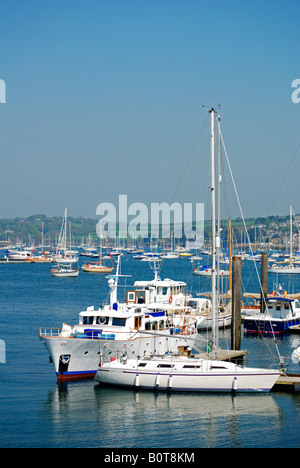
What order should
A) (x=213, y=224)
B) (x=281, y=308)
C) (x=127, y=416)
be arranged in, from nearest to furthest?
(x=127, y=416), (x=213, y=224), (x=281, y=308)

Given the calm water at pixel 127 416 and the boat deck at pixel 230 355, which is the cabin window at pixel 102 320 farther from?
the boat deck at pixel 230 355

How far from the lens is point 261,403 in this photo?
30.3m

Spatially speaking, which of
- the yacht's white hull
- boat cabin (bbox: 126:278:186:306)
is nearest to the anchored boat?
the yacht's white hull

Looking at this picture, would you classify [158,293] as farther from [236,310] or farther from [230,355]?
[230,355]

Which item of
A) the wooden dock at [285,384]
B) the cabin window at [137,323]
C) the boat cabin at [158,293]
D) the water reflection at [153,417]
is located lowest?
the water reflection at [153,417]

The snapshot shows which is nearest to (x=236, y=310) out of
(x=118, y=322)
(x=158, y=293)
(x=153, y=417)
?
(x=118, y=322)

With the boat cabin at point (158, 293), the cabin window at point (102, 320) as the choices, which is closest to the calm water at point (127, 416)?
the cabin window at point (102, 320)

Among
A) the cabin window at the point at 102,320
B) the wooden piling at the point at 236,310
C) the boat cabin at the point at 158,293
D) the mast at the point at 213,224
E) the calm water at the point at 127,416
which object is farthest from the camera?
the boat cabin at the point at 158,293

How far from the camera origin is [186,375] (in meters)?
31.6

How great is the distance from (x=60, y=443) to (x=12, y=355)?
1723 cm

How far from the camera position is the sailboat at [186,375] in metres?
31.3
